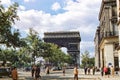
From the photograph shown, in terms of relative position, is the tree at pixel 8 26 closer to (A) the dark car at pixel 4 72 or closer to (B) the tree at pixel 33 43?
(A) the dark car at pixel 4 72

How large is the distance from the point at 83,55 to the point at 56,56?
1524 centimetres

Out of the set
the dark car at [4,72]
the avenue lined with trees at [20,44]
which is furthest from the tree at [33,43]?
the dark car at [4,72]

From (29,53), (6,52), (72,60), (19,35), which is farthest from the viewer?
(72,60)

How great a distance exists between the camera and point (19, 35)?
192ft

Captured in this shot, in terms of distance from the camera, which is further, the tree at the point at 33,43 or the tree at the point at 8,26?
the tree at the point at 33,43

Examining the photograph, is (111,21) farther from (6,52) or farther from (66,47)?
(66,47)

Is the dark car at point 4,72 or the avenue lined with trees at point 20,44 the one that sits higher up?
the avenue lined with trees at point 20,44

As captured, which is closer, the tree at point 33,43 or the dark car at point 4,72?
the dark car at point 4,72

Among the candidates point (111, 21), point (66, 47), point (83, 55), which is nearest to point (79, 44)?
point (66, 47)

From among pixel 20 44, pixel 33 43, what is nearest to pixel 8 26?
pixel 20 44

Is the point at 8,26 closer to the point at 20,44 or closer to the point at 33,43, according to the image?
the point at 20,44

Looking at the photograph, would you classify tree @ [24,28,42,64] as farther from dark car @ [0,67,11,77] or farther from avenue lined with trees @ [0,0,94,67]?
dark car @ [0,67,11,77]

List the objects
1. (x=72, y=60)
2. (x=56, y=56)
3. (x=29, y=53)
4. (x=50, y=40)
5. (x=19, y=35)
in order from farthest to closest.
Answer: (x=50, y=40) < (x=72, y=60) < (x=56, y=56) < (x=29, y=53) < (x=19, y=35)

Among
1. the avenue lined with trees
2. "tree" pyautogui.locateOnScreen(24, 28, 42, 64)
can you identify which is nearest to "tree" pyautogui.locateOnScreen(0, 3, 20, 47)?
the avenue lined with trees
